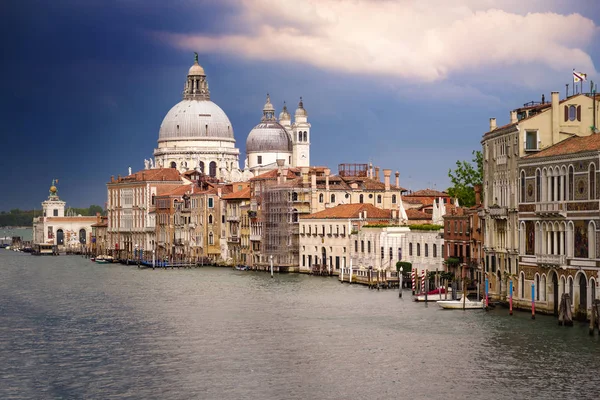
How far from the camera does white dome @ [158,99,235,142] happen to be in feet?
419

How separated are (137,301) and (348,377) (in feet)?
75.0

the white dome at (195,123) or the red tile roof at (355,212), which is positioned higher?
the white dome at (195,123)

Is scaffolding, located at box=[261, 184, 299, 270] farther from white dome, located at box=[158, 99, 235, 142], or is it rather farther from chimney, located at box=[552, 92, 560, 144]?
white dome, located at box=[158, 99, 235, 142]

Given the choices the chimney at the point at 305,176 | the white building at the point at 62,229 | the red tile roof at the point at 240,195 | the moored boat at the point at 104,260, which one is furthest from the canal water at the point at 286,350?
the white building at the point at 62,229

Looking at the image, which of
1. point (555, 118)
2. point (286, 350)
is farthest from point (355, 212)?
point (286, 350)

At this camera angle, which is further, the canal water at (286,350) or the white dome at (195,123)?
the white dome at (195,123)

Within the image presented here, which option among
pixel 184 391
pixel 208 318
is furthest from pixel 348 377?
pixel 208 318

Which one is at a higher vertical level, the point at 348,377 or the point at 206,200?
the point at 206,200

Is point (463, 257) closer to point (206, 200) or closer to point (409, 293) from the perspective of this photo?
point (409, 293)

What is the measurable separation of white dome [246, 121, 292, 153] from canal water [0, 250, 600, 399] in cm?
6706

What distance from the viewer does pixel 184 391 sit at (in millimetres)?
28422

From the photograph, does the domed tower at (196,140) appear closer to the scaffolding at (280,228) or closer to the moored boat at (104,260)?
the moored boat at (104,260)

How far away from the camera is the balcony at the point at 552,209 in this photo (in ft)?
123

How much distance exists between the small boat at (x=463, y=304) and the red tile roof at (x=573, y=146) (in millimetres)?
5656
